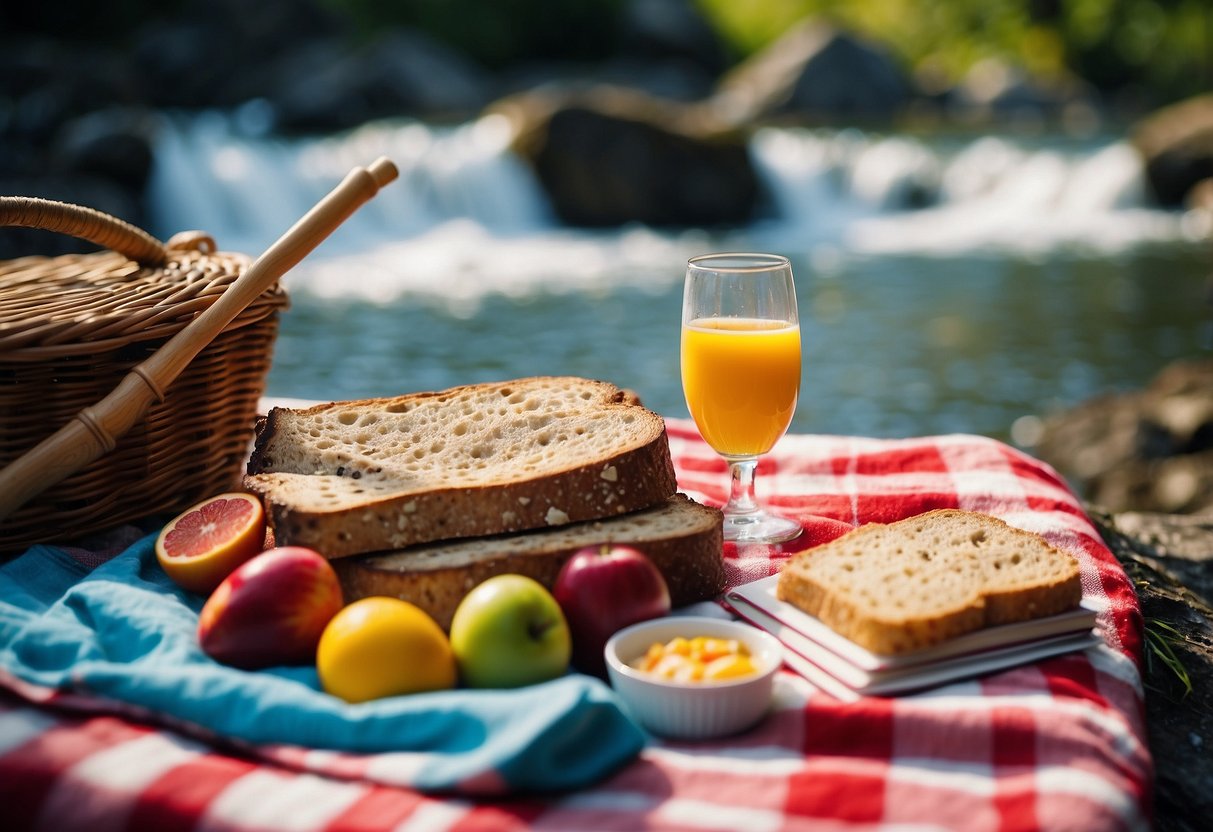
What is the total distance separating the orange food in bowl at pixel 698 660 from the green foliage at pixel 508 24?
99.7 ft

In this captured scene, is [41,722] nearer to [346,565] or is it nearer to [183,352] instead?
[346,565]

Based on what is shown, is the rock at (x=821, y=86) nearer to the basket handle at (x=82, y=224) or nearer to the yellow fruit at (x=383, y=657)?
the basket handle at (x=82, y=224)

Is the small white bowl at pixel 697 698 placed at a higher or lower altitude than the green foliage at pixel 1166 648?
higher

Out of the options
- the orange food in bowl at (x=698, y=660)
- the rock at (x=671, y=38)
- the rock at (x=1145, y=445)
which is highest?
the rock at (x=671, y=38)

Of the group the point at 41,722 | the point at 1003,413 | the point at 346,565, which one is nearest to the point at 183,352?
the point at 346,565

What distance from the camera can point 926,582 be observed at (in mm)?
1599

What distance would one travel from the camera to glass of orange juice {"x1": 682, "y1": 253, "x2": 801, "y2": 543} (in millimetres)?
2010

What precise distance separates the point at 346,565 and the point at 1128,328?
9.23m

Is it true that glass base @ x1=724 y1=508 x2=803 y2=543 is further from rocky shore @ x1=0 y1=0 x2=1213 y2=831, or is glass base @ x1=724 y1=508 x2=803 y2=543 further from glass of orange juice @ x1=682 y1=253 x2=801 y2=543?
rocky shore @ x1=0 y1=0 x2=1213 y2=831

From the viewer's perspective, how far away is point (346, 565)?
1.68 meters

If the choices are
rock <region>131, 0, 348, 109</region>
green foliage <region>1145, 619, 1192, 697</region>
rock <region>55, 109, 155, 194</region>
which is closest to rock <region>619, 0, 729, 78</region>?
rock <region>131, 0, 348, 109</region>

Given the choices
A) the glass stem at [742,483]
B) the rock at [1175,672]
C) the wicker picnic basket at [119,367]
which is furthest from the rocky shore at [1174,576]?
the wicker picnic basket at [119,367]

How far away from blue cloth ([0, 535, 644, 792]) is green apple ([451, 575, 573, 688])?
38 mm

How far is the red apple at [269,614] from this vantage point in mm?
1526
